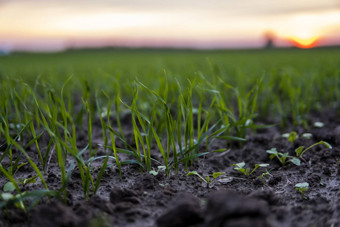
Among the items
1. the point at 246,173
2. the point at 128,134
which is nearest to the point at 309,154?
the point at 246,173

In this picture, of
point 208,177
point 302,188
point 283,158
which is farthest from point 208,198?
point 283,158

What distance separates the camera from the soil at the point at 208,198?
884 mm

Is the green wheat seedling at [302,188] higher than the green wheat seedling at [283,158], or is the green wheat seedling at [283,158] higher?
the green wheat seedling at [283,158]

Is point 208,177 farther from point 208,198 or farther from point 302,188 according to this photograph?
point 302,188

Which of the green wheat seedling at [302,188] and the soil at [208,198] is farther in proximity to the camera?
the green wheat seedling at [302,188]

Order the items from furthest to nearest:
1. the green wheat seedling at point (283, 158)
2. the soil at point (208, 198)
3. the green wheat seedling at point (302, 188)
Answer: the green wheat seedling at point (283, 158) < the green wheat seedling at point (302, 188) < the soil at point (208, 198)

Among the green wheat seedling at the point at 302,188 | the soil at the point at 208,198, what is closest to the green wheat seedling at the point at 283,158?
the soil at the point at 208,198

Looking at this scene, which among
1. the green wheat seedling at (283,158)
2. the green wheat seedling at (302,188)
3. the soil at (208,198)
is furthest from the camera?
the green wheat seedling at (283,158)

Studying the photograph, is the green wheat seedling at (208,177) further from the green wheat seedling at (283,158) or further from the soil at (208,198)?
the green wheat seedling at (283,158)

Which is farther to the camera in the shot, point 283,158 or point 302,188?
point 283,158

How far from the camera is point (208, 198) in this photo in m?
1.12

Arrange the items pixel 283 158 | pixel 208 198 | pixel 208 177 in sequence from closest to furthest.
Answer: pixel 208 198 → pixel 208 177 → pixel 283 158

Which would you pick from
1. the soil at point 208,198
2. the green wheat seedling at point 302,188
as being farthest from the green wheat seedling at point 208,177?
the green wheat seedling at point 302,188

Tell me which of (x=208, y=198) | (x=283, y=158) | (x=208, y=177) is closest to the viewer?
(x=208, y=198)
